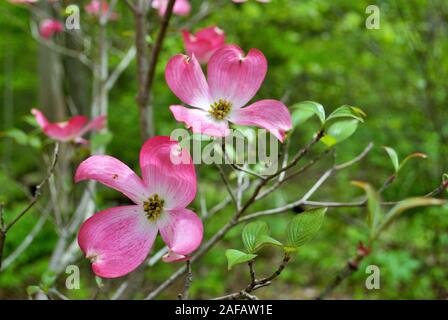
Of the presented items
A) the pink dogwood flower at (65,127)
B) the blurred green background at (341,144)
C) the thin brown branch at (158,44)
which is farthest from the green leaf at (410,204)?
the blurred green background at (341,144)

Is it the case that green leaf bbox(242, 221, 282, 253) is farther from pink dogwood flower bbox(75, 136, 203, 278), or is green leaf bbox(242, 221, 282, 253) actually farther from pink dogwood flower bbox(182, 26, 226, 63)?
pink dogwood flower bbox(182, 26, 226, 63)

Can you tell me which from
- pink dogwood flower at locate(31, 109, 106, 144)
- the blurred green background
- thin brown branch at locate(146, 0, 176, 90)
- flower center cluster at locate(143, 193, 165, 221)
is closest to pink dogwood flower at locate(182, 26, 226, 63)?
thin brown branch at locate(146, 0, 176, 90)

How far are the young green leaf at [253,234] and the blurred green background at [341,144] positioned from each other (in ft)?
3.88

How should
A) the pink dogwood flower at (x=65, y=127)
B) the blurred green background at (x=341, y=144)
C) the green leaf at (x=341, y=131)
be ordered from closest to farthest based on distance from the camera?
the green leaf at (x=341, y=131) < the pink dogwood flower at (x=65, y=127) < the blurred green background at (x=341, y=144)

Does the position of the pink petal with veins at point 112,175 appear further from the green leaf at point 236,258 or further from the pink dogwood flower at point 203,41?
the pink dogwood flower at point 203,41

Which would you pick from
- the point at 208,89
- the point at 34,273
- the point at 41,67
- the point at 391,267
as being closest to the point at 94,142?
the point at 208,89

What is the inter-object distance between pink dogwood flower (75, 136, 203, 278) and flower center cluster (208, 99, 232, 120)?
0.23 feet

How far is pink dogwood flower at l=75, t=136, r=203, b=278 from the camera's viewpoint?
391 millimetres

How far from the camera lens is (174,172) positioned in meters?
0.41

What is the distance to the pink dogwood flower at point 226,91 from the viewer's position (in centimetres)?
43

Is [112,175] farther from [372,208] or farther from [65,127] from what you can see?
[65,127]

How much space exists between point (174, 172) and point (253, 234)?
0.32ft
